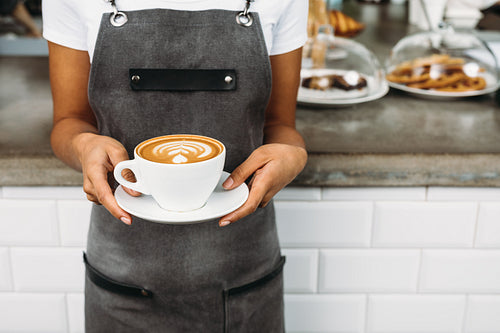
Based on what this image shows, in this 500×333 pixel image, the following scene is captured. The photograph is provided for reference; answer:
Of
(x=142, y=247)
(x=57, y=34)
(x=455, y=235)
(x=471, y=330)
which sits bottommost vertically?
(x=471, y=330)

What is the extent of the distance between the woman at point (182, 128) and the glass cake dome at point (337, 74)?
0.41 meters

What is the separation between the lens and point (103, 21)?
785 millimetres

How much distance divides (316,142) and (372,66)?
47 centimetres

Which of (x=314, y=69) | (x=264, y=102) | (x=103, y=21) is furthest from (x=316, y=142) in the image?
(x=103, y=21)

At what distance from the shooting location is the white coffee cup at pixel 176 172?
25.5 inches

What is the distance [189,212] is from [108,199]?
0.10 metres

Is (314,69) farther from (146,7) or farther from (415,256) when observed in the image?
(146,7)

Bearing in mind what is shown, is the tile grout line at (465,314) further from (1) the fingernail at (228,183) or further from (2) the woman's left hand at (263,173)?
(1) the fingernail at (228,183)

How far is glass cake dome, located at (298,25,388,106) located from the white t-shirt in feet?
1.57

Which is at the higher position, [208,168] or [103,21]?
[103,21]

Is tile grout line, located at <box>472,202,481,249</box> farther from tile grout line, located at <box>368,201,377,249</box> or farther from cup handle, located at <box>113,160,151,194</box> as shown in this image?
cup handle, located at <box>113,160,151,194</box>

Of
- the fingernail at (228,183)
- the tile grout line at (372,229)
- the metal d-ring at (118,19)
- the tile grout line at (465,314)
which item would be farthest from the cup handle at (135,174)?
the tile grout line at (465,314)

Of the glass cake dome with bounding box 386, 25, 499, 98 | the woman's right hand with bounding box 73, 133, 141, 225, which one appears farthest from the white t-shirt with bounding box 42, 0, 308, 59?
the glass cake dome with bounding box 386, 25, 499, 98

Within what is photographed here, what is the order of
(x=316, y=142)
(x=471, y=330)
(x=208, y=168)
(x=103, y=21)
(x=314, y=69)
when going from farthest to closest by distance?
(x=314, y=69), (x=471, y=330), (x=316, y=142), (x=103, y=21), (x=208, y=168)
